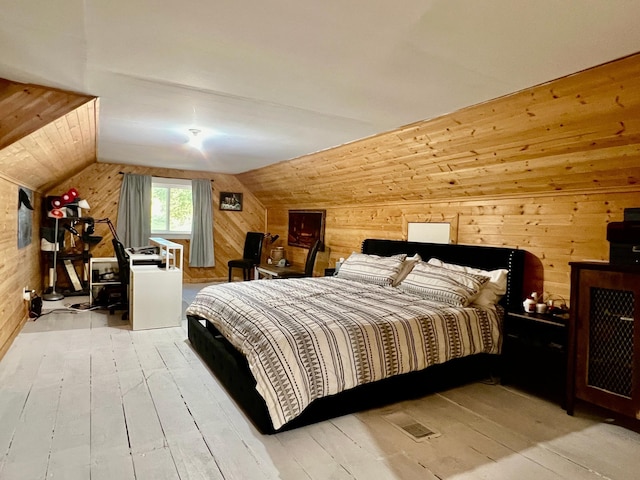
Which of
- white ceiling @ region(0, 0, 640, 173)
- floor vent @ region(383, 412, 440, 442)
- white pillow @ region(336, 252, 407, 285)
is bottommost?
floor vent @ region(383, 412, 440, 442)

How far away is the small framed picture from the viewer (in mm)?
7867

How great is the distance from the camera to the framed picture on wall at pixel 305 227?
6.62 m

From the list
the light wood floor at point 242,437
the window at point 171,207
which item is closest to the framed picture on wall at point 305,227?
the window at point 171,207

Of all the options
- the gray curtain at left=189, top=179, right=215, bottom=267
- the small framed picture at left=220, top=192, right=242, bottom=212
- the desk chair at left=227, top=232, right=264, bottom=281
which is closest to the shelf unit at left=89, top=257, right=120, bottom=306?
the gray curtain at left=189, top=179, right=215, bottom=267

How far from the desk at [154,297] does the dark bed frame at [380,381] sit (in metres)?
0.78

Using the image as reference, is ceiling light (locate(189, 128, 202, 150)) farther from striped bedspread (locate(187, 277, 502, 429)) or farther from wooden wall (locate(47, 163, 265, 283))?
wooden wall (locate(47, 163, 265, 283))

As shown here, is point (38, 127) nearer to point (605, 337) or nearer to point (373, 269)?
point (373, 269)

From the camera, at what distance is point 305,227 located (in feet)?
23.0

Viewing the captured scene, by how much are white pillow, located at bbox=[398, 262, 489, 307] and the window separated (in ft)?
17.0

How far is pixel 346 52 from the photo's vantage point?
6.68ft

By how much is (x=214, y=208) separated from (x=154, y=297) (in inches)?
138

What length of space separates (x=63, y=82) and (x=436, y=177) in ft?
11.0

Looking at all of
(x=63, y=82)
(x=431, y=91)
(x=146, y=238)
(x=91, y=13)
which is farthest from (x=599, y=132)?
(x=146, y=238)

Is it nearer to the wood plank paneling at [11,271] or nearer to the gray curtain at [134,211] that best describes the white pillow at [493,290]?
the wood plank paneling at [11,271]
